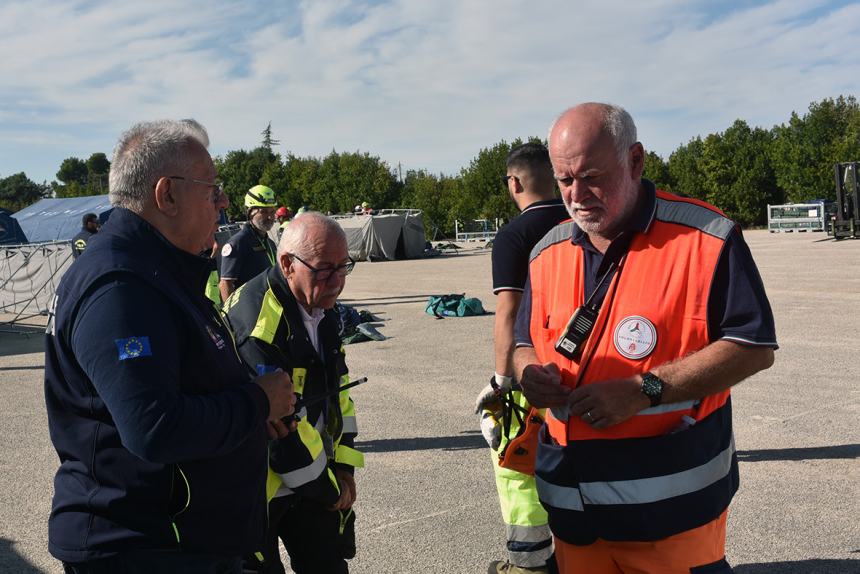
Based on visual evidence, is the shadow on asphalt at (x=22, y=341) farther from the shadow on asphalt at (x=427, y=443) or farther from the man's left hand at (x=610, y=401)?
the man's left hand at (x=610, y=401)

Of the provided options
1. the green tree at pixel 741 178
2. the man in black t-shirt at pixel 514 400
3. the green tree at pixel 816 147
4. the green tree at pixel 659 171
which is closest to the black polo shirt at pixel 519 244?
the man in black t-shirt at pixel 514 400

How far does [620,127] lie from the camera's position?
262cm

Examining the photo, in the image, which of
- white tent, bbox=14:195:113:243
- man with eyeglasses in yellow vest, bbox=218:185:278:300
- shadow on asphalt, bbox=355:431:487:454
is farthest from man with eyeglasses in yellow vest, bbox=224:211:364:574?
white tent, bbox=14:195:113:243

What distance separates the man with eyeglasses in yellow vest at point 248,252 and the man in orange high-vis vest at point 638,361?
5400 mm

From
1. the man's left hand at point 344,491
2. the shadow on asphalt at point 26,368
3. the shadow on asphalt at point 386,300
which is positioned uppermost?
the man's left hand at point 344,491

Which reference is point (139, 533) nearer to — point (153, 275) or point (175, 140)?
point (153, 275)

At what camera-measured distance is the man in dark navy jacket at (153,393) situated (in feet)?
6.36

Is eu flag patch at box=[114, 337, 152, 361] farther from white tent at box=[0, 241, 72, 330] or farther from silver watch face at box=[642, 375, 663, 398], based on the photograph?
white tent at box=[0, 241, 72, 330]

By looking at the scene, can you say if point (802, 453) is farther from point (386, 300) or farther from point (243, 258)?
point (386, 300)

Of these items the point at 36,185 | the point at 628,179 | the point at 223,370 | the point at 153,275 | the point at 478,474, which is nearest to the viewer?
the point at 153,275

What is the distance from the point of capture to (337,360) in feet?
10.9

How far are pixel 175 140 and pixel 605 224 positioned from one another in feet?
4.55

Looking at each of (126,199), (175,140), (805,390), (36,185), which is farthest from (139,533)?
(36,185)

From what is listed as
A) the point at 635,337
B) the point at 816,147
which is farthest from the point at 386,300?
the point at 816,147
